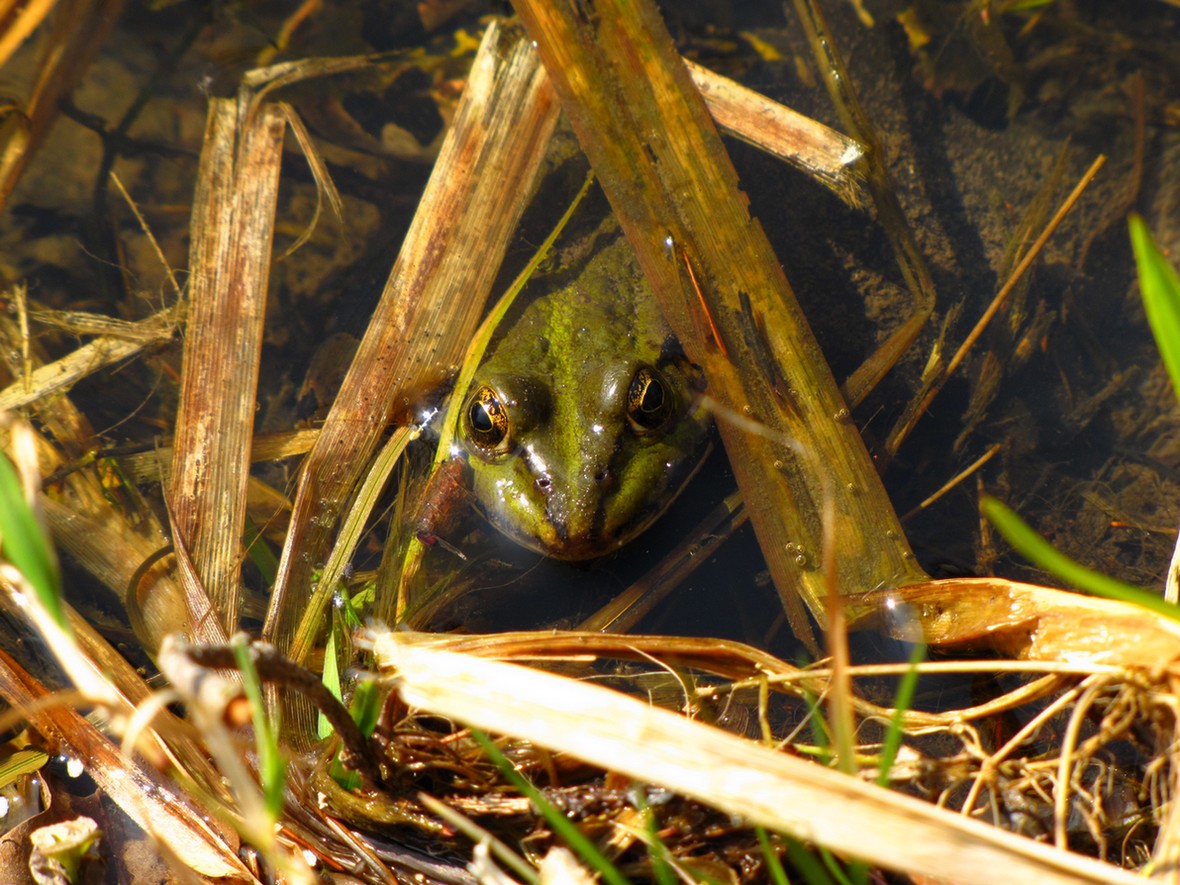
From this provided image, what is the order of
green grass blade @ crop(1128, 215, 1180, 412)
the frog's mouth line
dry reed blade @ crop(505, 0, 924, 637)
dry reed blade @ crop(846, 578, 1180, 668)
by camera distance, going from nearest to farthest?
green grass blade @ crop(1128, 215, 1180, 412) < dry reed blade @ crop(846, 578, 1180, 668) < the frog's mouth line < dry reed blade @ crop(505, 0, 924, 637)

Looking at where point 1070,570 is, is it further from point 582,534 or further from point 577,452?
point 577,452

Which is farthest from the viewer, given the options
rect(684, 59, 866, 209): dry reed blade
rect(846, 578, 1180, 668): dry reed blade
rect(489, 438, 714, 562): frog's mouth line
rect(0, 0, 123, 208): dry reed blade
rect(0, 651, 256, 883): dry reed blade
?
rect(0, 0, 123, 208): dry reed blade

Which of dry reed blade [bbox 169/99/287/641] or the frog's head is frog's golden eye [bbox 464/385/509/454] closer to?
the frog's head

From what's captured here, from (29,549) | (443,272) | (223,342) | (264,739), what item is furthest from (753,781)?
(223,342)

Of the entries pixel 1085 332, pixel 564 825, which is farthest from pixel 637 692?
pixel 1085 332

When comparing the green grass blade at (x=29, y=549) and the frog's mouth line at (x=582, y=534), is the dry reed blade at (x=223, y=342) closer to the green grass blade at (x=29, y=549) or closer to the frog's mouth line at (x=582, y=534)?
the frog's mouth line at (x=582, y=534)

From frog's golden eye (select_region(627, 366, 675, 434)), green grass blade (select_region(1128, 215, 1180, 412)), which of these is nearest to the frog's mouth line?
frog's golden eye (select_region(627, 366, 675, 434))

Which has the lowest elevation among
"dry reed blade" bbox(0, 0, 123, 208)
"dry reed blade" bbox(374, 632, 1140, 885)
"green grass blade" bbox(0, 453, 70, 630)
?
"dry reed blade" bbox(374, 632, 1140, 885)
